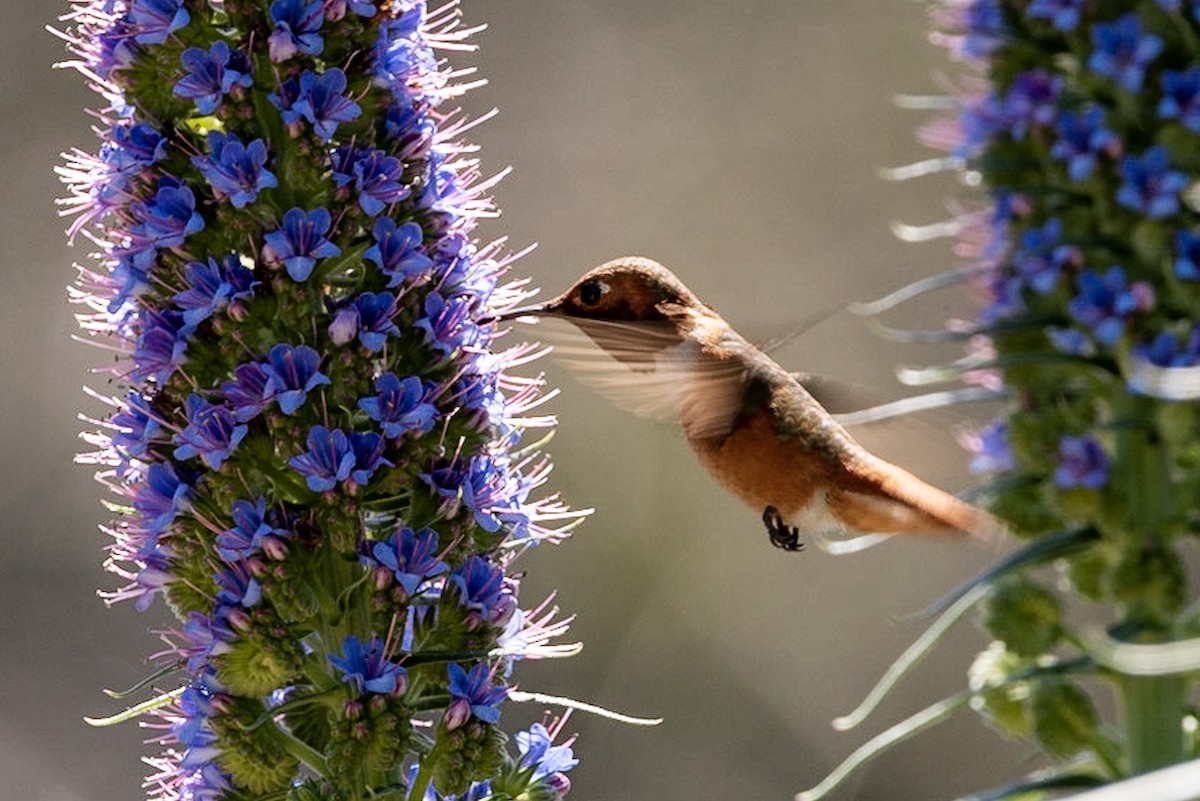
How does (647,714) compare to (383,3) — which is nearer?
(383,3)

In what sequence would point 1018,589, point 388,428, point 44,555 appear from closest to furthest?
point 1018,589, point 388,428, point 44,555

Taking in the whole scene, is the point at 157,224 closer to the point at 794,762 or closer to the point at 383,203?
the point at 383,203

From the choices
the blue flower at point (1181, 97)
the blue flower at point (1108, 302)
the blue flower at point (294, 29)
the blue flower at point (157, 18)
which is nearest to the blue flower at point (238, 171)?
the blue flower at point (294, 29)

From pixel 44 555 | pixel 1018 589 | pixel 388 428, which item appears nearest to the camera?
pixel 1018 589

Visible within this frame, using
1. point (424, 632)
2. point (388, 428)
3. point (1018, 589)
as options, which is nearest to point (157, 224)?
point (388, 428)

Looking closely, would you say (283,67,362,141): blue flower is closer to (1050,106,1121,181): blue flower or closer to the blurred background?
(1050,106,1121,181): blue flower

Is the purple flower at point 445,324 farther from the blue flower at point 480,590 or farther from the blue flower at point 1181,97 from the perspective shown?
the blue flower at point 1181,97
